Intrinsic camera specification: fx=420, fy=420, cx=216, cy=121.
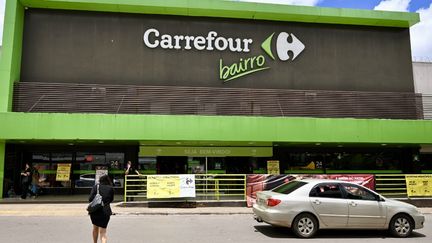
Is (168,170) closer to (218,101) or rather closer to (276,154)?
(218,101)

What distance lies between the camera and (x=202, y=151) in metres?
20.1

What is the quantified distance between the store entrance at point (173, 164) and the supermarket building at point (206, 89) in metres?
0.05

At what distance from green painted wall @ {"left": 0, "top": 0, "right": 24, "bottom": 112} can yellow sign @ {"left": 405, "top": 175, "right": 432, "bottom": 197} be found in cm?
1717

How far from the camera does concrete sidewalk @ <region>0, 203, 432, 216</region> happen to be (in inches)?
563

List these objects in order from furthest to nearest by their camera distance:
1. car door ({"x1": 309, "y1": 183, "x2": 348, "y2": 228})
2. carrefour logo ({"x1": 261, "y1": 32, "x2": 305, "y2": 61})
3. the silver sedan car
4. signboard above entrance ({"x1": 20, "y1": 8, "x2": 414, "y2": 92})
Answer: carrefour logo ({"x1": 261, "y1": 32, "x2": 305, "y2": 61}) → signboard above entrance ({"x1": 20, "y1": 8, "x2": 414, "y2": 92}) → car door ({"x1": 309, "y1": 183, "x2": 348, "y2": 228}) → the silver sedan car

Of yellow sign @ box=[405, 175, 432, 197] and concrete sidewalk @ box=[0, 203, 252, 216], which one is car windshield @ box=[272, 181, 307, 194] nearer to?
concrete sidewalk @ box=[0, 203, 252, 216]

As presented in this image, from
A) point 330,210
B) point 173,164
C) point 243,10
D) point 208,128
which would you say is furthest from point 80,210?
point 243,10

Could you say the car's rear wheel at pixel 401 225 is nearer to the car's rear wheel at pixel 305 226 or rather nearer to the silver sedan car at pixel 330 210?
the silver sedan car at pixel 330 210

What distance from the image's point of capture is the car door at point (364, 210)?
10570 mm

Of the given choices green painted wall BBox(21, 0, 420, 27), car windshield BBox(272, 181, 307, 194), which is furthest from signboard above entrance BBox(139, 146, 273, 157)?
car windshield BBox(272, 181, 307, 194)

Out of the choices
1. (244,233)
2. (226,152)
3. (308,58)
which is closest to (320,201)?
(244,233)

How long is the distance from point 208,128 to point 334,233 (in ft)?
26.4

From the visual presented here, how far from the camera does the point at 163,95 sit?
64.2 ft

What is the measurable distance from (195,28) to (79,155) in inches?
337
